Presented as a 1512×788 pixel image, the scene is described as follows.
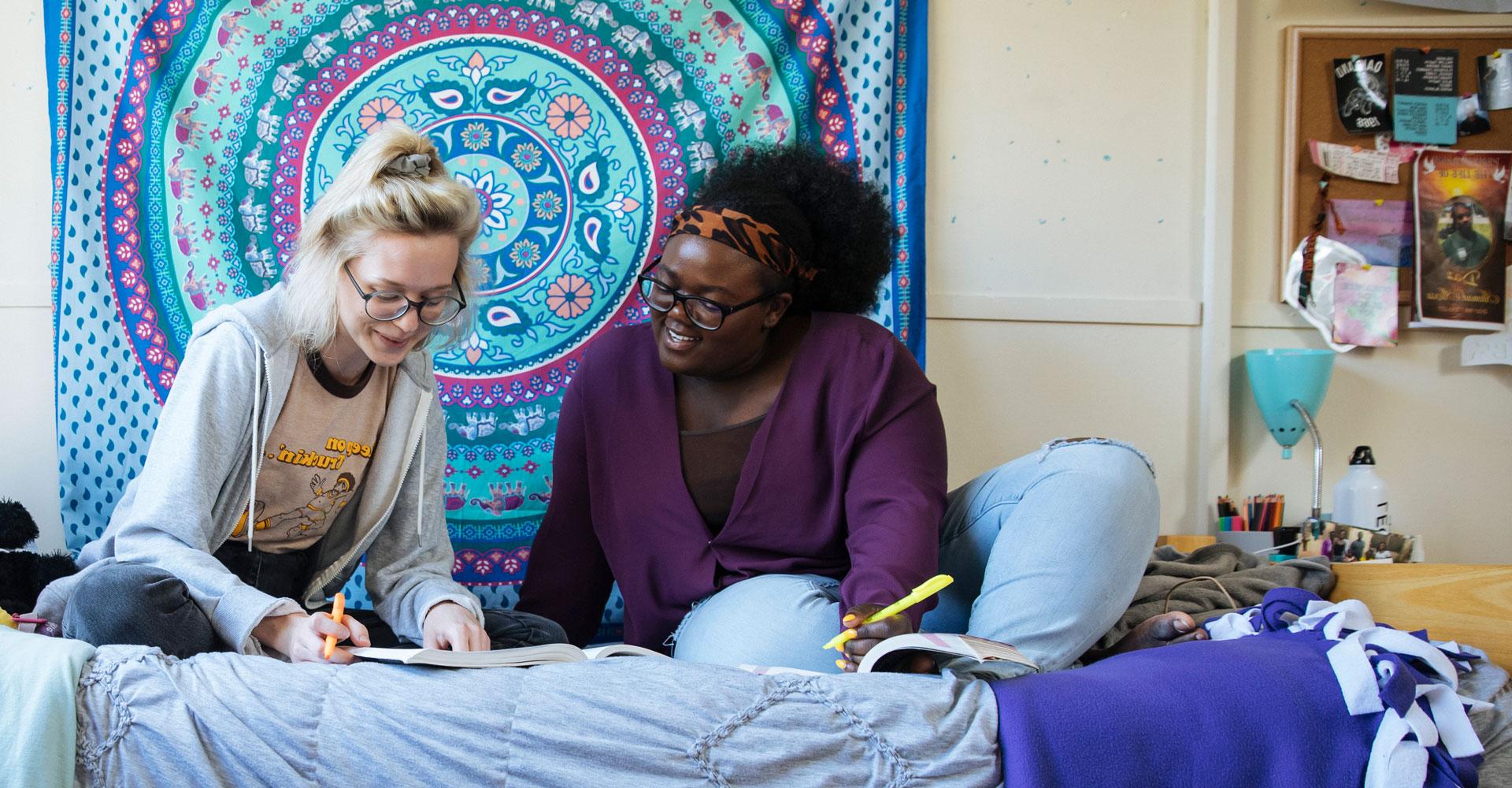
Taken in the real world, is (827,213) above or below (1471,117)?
below

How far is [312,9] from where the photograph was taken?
79.1 inches

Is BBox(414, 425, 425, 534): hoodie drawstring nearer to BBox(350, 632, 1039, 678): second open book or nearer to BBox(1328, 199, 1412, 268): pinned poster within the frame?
BBox(350, 632, 1039, 678): second open book

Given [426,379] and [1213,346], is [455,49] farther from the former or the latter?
[1213,346]

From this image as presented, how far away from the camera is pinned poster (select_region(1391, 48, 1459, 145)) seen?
2305mm

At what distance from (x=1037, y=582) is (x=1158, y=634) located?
0.27 m

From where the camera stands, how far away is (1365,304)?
2.31 meters

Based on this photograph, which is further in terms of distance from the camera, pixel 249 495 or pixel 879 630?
pixel 249 495

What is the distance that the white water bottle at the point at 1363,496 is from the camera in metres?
2.18

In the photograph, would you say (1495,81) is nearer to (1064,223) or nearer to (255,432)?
(1064,223)

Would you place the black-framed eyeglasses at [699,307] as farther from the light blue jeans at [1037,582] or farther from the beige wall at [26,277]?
the beige wall at [26,277]

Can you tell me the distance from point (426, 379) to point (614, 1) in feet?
2.83

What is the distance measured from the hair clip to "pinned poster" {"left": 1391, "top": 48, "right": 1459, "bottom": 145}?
1954mm

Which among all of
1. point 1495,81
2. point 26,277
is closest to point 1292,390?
point 1495,81

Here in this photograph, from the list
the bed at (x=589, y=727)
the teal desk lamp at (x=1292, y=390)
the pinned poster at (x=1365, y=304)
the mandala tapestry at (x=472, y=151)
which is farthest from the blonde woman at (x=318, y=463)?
the pinned poster at (x=1365, y=304)
